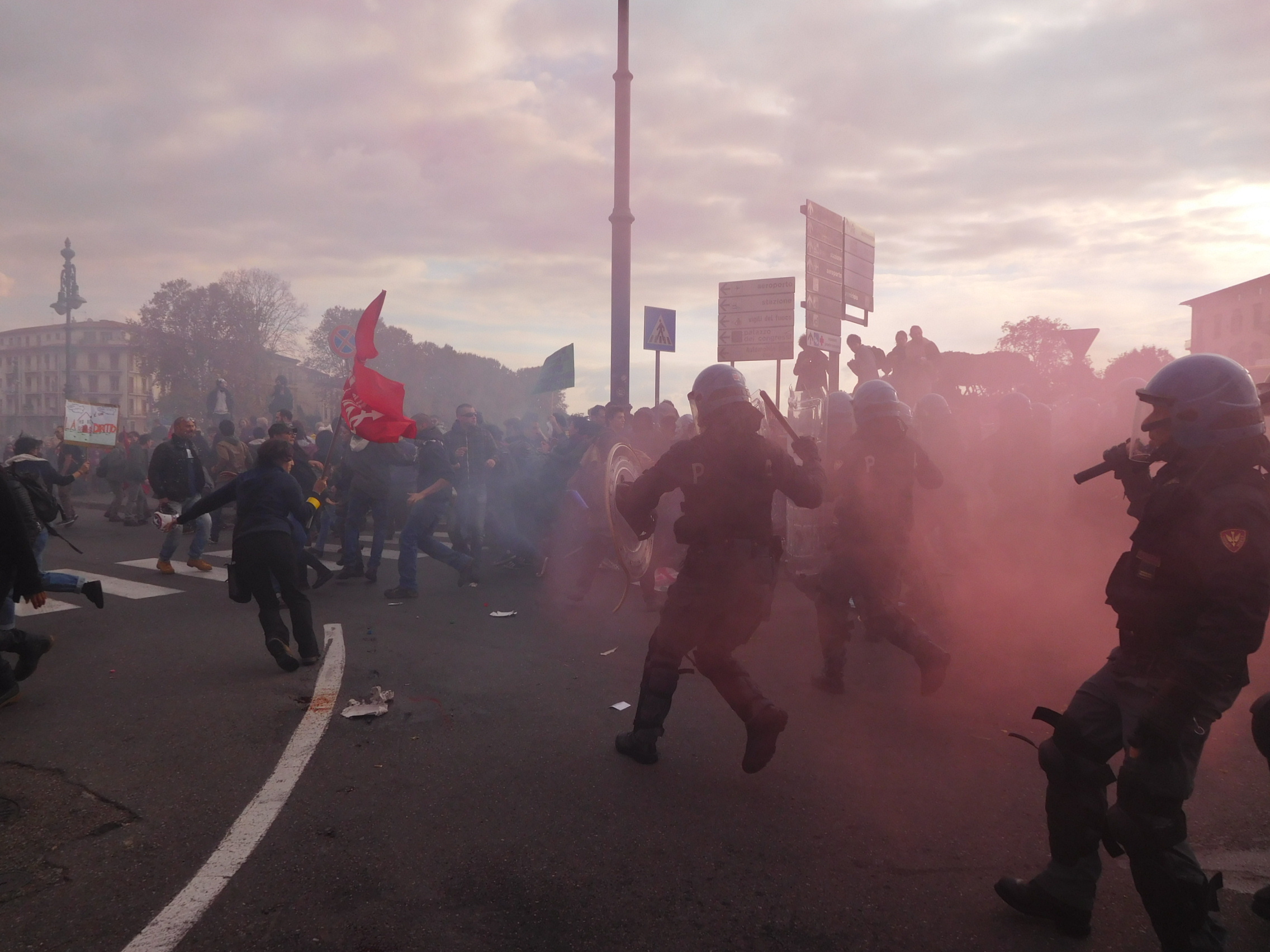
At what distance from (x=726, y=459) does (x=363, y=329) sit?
21.6 feet

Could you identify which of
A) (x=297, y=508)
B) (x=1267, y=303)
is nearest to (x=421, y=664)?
(x=297, y=508)

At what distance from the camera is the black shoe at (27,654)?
536 cm

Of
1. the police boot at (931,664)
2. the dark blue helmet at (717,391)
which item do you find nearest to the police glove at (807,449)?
the dark blue helmet at (717,391)

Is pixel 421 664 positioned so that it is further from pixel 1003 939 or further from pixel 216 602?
pixel 1003 939

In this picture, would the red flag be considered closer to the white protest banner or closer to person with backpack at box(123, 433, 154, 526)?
person with backpack at box(123, 433, 154, 526)

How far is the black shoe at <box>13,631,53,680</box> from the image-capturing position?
5363 mm

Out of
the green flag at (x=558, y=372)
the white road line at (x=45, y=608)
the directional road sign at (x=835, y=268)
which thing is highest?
the directional road sign at (x=835, y=268)

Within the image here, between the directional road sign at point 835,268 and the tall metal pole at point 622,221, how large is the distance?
421 cm

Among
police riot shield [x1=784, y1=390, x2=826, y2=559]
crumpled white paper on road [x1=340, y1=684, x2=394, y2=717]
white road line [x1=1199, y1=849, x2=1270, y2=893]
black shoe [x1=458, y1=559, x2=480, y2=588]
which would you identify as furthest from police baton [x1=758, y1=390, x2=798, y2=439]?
black shoe [x1=458, y1=559, x2=480, y2=588]

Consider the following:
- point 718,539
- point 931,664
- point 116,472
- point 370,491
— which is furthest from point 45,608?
point 116,472

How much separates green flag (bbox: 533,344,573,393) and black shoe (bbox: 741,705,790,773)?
10.8m

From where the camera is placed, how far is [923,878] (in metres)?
3.03

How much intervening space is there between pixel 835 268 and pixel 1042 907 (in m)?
14.1

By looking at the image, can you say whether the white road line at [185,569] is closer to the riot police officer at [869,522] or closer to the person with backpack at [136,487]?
the person with backpack at [136,487]
